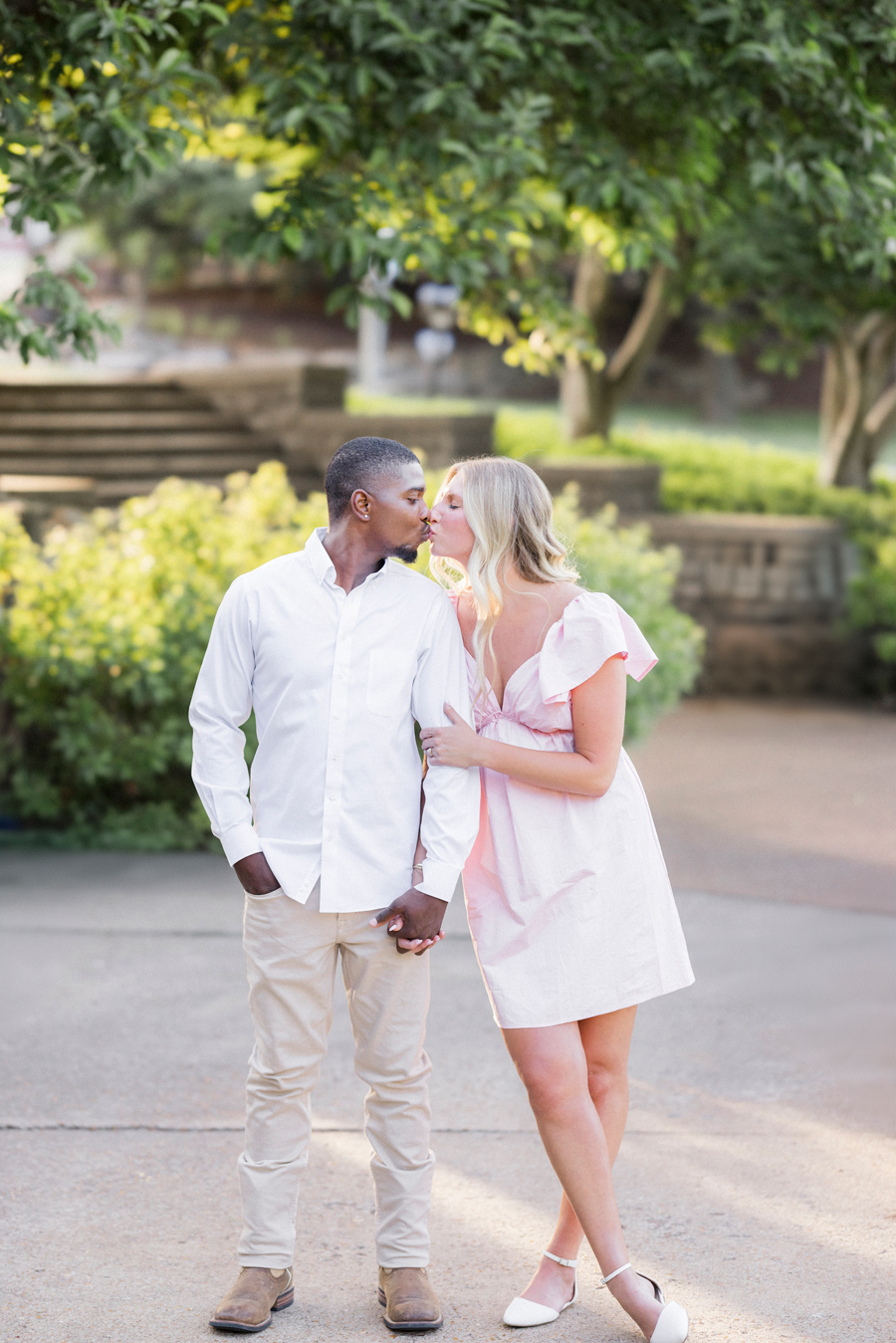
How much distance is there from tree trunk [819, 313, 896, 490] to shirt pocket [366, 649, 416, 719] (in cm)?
1142

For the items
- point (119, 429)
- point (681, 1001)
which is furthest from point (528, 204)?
point (119, 429)

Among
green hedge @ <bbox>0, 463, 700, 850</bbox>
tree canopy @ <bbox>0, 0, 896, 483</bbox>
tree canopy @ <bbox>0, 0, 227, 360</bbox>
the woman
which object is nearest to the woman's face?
the woman

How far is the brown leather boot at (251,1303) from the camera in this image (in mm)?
2914

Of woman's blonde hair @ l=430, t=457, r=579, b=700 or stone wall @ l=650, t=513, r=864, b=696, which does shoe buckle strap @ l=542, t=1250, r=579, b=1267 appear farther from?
stone wall @ l=650, t=513, r=864, b=696

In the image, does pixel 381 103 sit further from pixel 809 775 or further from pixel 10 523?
pixel 809 775

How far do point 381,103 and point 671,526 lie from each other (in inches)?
262

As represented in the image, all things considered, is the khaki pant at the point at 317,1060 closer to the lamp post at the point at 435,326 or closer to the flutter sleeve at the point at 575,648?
the flutter sleeve at the point at 575,648

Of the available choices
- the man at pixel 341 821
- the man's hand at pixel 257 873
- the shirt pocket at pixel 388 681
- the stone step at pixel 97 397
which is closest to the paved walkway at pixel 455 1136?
the man at pixel 341 821

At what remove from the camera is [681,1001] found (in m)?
5.01

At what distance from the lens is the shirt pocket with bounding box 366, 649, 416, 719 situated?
290 centimetres

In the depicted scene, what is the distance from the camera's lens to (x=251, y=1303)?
2.93 m

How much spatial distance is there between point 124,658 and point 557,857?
159 inches

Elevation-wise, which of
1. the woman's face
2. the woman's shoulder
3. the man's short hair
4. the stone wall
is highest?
the man's short hair

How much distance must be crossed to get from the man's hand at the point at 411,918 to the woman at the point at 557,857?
20cm
